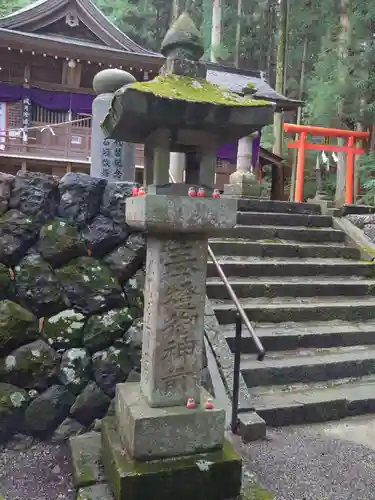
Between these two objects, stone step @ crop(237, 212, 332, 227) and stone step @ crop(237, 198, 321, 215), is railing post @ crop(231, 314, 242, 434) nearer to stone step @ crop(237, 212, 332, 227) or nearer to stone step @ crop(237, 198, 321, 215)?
stone step @ crop(237, 212, 332, 227)

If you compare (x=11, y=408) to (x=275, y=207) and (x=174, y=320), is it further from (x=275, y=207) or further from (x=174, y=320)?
(x=275, y=207)

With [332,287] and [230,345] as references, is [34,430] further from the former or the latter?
[332,287]

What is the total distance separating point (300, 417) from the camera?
3.88 metres

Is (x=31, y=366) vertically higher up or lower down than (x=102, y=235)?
lower down

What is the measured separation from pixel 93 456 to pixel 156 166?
214 centimetres

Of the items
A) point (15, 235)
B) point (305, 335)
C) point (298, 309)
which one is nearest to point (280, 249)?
point (298, 309)

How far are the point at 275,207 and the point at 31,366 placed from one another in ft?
17.6

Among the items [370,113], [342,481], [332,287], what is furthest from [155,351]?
[370,113]

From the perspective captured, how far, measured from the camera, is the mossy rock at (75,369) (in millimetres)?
3920

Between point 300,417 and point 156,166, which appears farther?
point 300,417

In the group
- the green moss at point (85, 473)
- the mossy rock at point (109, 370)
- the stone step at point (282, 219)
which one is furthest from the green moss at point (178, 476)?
→ the stone step at point (282, 219)

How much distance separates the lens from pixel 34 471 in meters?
3.45

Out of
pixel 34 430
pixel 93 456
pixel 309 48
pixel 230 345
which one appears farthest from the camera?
pixel 309 48

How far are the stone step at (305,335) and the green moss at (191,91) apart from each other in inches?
106
